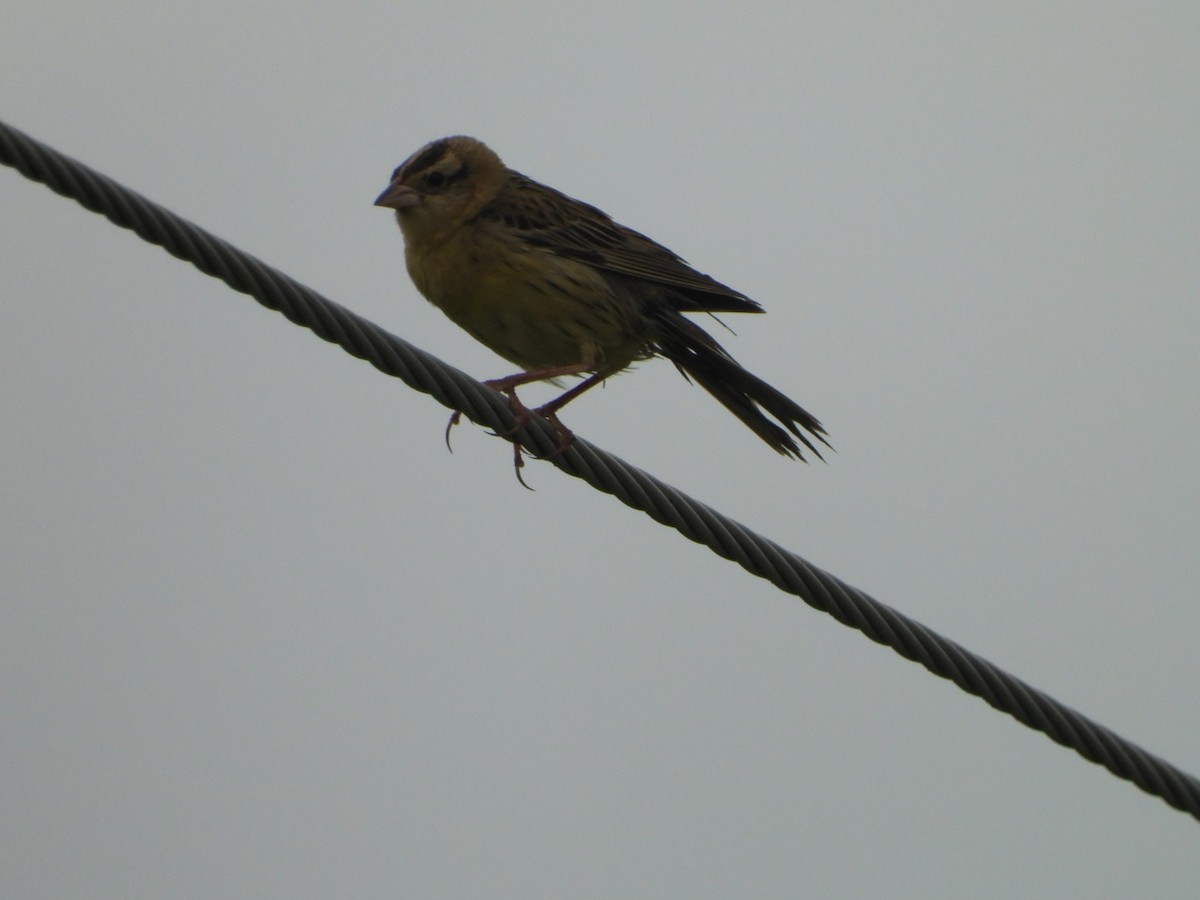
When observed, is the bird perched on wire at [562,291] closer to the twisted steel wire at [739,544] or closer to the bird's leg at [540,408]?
the bird's leg at [540,408]

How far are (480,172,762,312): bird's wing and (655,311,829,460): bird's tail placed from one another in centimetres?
11

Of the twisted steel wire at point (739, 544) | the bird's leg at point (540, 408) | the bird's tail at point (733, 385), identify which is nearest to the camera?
the twisted steel wire at point (739, 544)

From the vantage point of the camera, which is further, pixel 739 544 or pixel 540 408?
pixel 540 408

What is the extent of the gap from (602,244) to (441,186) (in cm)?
74

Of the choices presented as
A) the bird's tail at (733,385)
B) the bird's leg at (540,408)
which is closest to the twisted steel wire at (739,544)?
the bird's leg at (540,408)

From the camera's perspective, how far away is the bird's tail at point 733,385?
616 centimetres

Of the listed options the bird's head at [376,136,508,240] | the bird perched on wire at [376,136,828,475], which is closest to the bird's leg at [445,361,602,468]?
the bird perched on wire at [376,136,828,475]

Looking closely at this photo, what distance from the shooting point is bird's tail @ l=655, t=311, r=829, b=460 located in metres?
6.16

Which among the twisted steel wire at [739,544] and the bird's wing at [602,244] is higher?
the bird's wing at [602,244]

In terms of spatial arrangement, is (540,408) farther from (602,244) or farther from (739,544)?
(739,544)

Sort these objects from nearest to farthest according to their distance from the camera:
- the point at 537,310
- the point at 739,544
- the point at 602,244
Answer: the point at 739,544 < the point at 537,310 < the point at 602,244

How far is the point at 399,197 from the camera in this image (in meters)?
6.85

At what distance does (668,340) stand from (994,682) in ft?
9.16

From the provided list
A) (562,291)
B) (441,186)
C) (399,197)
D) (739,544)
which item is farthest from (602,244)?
(739,544)
